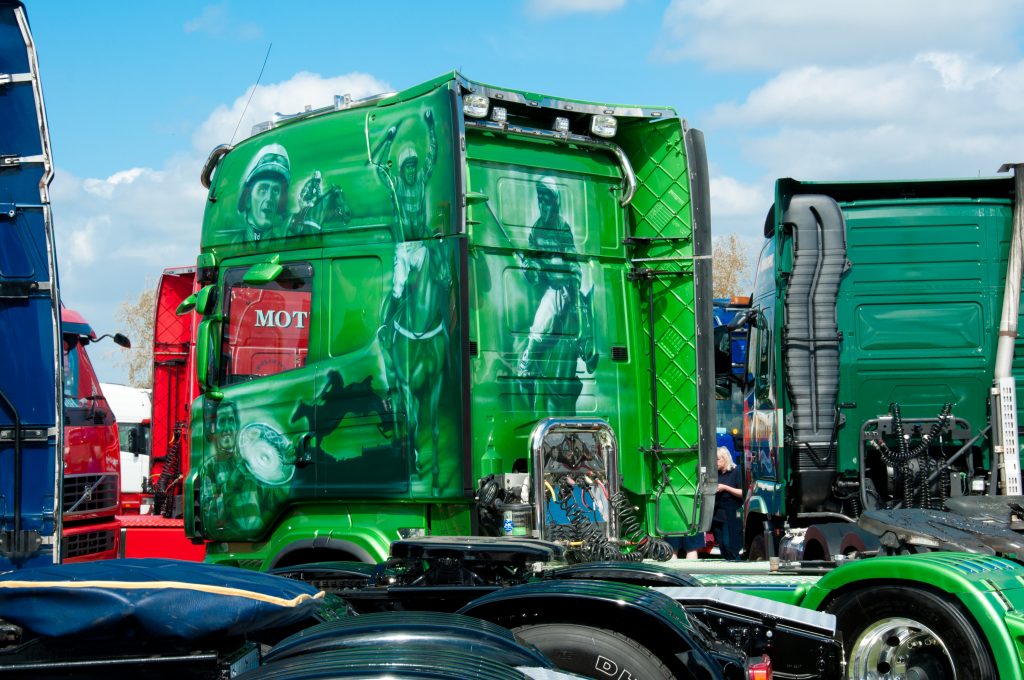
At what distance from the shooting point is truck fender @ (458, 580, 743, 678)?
4.32 metres

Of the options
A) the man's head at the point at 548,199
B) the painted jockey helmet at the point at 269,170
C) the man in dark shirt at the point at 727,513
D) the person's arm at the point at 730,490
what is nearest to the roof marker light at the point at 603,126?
the man's head at the point at 548,199

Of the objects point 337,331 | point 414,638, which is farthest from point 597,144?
point 414,638

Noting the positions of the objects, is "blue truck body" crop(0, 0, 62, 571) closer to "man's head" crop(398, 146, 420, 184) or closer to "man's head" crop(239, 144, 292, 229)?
"man's head" crop(239, 144, 292, 229)

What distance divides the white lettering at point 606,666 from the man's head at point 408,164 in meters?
4.25

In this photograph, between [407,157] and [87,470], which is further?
[87,470]

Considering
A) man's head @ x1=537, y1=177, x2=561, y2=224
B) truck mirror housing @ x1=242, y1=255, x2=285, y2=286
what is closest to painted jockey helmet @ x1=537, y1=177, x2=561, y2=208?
man's head @ x1=537, y1=177, x2=561, y2=224

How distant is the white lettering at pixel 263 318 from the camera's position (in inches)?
333

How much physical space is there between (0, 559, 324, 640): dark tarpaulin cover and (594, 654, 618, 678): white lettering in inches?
53.3

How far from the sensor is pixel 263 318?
850cm

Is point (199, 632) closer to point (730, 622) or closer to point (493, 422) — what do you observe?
point (730, 622)

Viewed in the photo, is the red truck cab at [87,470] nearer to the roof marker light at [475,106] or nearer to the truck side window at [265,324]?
the truck side window at [265,324]

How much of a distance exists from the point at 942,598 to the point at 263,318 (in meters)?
4.95

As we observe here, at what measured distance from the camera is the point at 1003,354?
10008 millimetres

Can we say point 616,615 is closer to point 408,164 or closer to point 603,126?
point 408,164
